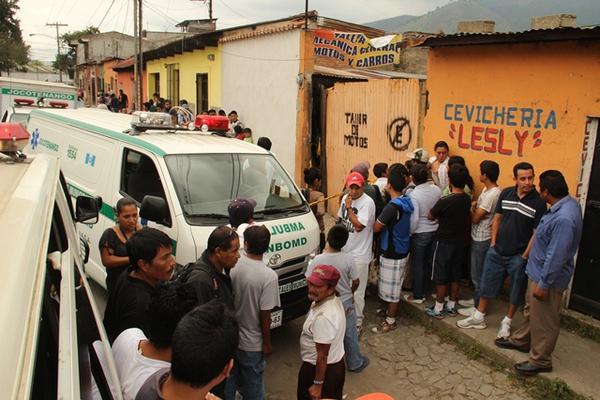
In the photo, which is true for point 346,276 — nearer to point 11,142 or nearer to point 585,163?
point 11,142

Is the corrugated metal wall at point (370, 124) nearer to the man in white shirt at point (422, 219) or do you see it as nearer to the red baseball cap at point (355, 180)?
the man in white shirt at point (422, 219)

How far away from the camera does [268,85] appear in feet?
36.7

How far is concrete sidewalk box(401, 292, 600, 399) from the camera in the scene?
412cm

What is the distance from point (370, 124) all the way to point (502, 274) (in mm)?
4092

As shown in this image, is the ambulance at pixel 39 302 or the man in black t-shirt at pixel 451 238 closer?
the ambulance at pixel 39 302

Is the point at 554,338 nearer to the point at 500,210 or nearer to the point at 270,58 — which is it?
the point at 500,210

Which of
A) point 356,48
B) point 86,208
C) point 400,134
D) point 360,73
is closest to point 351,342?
point 86,208

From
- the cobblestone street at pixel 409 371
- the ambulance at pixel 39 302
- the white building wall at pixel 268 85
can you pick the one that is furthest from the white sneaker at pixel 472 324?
Result: the white building wall at pixel 268 85

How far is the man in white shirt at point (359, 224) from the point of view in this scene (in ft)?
15.9

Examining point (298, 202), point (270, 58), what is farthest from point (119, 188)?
point (270, 58)

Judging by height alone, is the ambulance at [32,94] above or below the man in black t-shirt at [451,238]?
above

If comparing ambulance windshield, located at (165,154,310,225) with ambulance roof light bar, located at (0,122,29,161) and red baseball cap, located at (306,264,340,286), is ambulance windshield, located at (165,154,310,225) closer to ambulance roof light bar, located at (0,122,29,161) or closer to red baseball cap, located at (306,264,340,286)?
red baseball cap, located at (306,264,340,286)

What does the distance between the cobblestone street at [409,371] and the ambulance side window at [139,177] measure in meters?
2.02

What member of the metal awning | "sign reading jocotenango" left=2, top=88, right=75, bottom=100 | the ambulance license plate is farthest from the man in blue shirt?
"sign reading jocotenango" left=2, top=88, right=75, bottom=100
